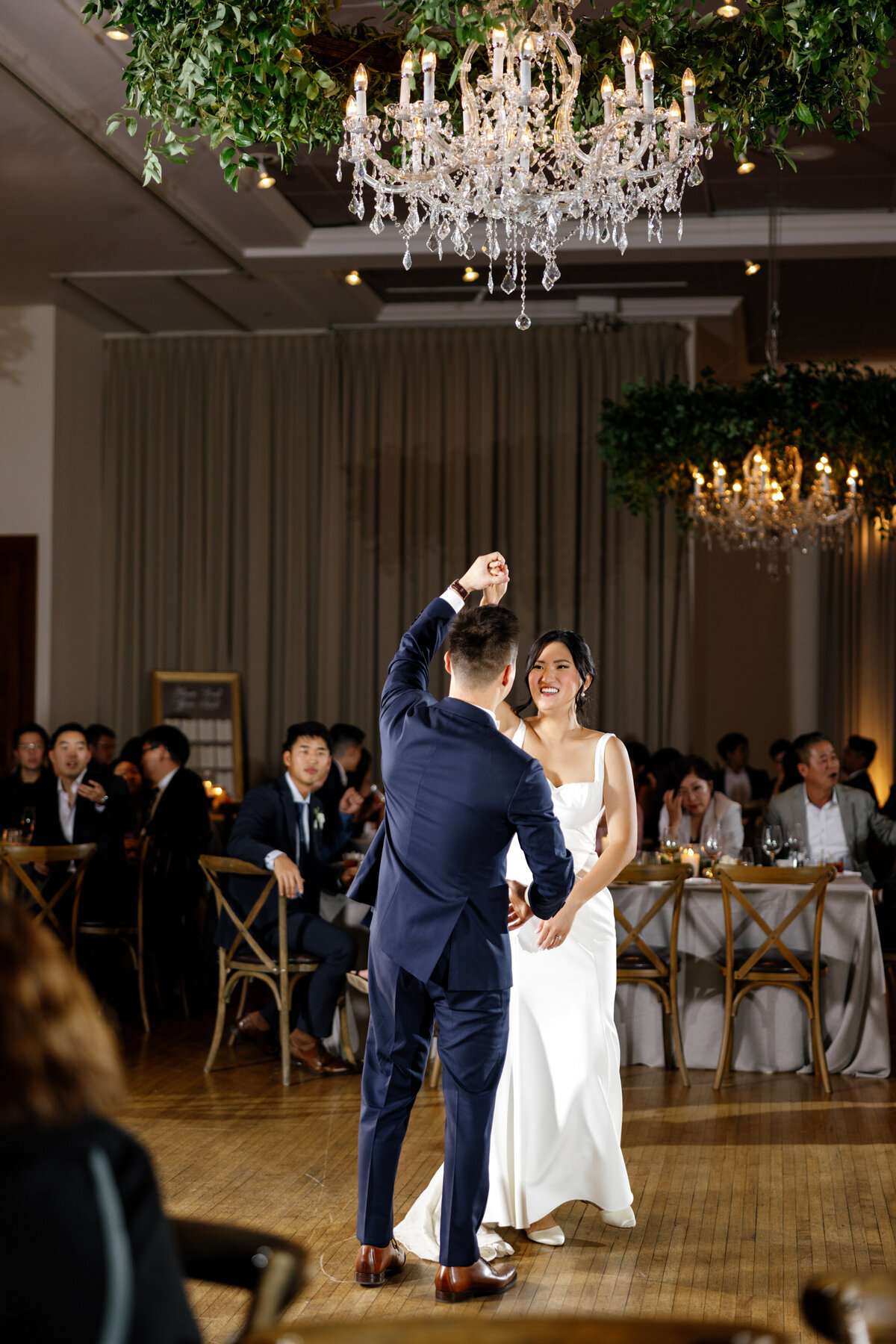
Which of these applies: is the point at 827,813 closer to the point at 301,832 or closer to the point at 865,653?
the point at 301,832

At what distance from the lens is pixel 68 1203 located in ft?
3.99

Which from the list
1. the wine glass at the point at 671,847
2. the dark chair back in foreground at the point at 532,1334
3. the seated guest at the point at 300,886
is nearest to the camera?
the dark chair back in foreground at the point at 532,1334

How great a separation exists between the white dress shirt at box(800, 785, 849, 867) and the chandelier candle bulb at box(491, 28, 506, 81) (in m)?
4.41

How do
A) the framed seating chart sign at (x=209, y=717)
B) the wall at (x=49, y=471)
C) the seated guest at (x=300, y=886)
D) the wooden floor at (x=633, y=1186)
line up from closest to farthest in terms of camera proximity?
the wooden floor at (x=633, y=1186) → the seated guest at (x=300, y=886) → the wall at (x=49, y=471) → the framed seating chart sign at (x=209, y=717)

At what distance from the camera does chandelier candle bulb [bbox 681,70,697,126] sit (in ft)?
12.7

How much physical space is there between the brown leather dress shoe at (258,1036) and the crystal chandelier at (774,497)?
4232 mm

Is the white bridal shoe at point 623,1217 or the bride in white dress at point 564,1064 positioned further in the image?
the white bridal shoe at point 623,1217

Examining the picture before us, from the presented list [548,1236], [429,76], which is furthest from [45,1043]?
[429,76]

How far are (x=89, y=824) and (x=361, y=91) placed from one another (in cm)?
442

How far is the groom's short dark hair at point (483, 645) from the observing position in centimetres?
336

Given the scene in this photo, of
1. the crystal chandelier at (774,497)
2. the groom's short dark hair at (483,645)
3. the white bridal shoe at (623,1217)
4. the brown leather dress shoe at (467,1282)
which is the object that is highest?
the crystal chandelier at (774,497)

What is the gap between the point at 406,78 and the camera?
3.91 metres

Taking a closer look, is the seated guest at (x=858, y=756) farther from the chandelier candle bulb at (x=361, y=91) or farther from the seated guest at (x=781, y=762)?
the chandelier candle bulb at (x=361, y=91)

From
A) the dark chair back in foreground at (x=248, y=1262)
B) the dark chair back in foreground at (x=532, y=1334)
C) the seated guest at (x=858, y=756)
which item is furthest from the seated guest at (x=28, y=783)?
the seated guest at (x=858, y=756)
